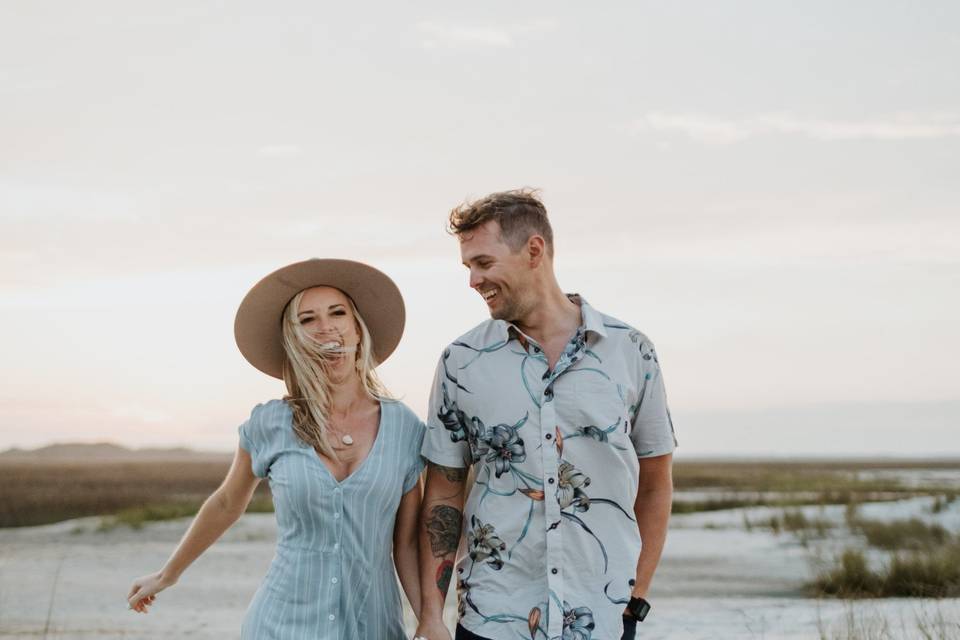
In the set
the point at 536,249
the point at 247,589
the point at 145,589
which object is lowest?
the point at 247,589

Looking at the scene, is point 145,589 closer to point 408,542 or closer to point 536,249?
point 408,542

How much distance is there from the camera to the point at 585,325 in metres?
3.91

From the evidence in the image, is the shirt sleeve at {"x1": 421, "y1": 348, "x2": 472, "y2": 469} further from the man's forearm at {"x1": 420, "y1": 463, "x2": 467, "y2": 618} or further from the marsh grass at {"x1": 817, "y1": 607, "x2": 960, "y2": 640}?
the marsh grass at {"x1": 817, "y1": 607, "x2": 960, "y2": 640}

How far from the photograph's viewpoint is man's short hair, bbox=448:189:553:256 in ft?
12.7

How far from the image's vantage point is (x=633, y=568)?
379 cm

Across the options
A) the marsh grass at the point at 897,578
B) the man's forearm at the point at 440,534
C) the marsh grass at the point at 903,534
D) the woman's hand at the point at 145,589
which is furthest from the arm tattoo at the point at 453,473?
the marsh grass at the point at 903,534

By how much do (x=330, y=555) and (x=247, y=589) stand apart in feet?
32.3

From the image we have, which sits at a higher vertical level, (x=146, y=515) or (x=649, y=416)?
(x=649, y=416)

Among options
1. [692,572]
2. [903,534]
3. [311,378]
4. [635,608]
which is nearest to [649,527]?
[635,608]

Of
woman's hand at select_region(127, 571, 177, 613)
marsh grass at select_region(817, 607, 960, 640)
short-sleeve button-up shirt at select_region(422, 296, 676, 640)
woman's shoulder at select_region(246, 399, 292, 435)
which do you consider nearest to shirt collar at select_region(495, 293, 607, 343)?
short-sleeve button-up shirt at select_region(422, 296, 676, 640)

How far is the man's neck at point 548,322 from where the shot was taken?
13.0 ft

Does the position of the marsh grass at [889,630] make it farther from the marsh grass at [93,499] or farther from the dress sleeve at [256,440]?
the marsh grass at [93,499]

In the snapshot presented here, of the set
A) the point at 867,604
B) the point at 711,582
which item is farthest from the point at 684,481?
the point at 867,604

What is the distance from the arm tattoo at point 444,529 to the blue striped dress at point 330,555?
0.14m
